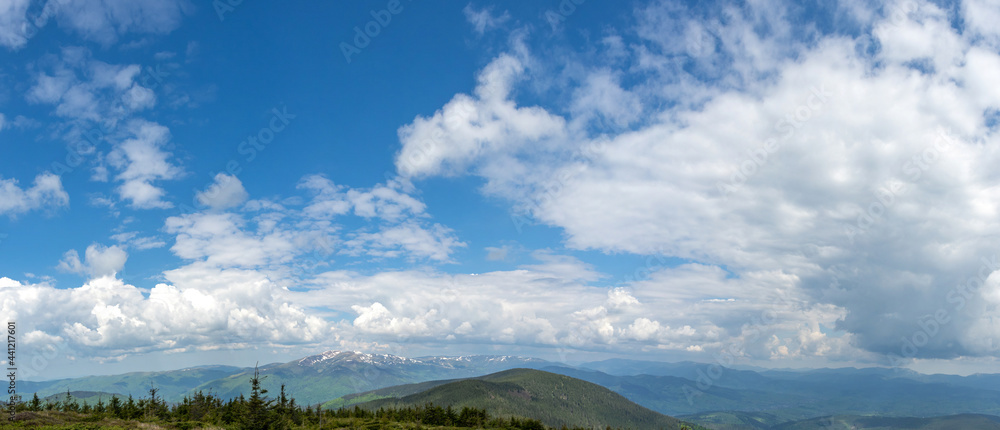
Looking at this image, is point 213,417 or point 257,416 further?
point 213,417

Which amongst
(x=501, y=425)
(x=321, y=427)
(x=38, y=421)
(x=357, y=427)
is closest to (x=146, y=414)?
(x=38, y=421)

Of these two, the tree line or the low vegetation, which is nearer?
the low vegetation

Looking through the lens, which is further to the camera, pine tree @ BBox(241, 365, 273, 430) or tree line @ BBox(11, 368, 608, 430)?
tree line @ BBox(11, 368, 608, 430)

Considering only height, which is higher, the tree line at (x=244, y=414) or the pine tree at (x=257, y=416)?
the pine tree at (x=257, y=416)

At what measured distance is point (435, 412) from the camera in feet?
474

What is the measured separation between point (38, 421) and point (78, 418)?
13.6 metres

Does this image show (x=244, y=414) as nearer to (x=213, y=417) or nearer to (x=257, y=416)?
(x=257, y=416)

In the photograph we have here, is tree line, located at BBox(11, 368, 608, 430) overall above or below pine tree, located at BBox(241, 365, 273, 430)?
below

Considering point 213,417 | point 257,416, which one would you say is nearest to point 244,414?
point 257,416

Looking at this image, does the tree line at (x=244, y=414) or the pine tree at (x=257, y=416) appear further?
the tree line at (x=244, y=414)

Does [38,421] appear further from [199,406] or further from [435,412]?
[435,412]

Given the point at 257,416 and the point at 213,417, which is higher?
the point at 257,416

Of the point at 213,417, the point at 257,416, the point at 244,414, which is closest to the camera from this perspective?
the point at 257,416

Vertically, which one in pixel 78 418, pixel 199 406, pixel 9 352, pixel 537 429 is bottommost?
pixel 537 429
